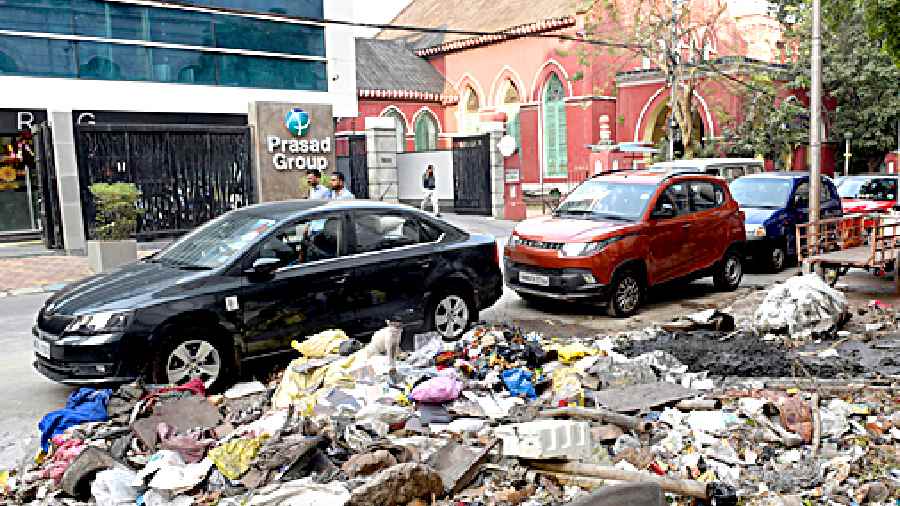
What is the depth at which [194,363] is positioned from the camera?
6.57 metres

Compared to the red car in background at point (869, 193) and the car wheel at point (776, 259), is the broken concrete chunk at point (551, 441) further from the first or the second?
the red car in background at point (869, 193)

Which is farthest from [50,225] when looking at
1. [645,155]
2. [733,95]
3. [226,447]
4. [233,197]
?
[733,95]

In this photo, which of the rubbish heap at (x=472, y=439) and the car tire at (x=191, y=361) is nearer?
the rubbish heap at (x=472, y=439)

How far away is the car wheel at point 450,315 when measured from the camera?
8203mm

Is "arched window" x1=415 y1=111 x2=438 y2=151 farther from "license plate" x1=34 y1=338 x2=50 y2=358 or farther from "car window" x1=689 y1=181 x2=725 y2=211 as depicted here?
"license plate" x1=34 y1=338 x2=50 y2=358

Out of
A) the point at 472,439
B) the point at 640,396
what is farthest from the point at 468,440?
the point at 640,396

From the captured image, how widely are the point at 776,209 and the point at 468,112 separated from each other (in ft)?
83.0

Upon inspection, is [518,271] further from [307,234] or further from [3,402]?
[3,402]

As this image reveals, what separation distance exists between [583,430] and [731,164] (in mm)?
18403

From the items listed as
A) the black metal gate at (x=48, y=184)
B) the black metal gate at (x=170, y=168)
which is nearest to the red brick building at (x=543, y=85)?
the black metal gate at (x=170, y=168)

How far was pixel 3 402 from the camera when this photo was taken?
6699mm

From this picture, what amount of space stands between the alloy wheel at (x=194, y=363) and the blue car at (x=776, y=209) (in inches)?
387

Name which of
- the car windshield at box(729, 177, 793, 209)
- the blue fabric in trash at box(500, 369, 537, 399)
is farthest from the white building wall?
the blue fabric in trash at box(500, 369, 537, 399)

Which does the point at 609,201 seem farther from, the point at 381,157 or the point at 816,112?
the point at 381,157
